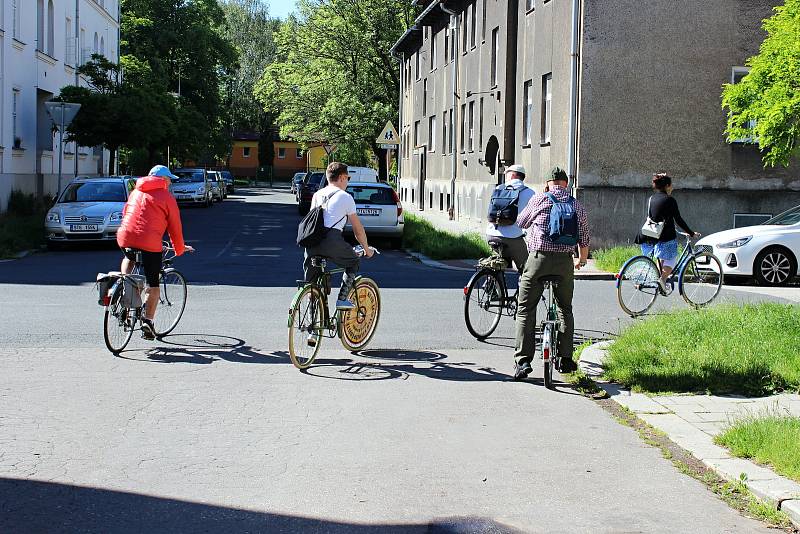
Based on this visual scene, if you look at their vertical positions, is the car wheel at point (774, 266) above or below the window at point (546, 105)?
below

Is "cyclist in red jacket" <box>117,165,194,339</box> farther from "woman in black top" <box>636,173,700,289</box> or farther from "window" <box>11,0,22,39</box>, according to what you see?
"window" <box>11,0,22,39</box>

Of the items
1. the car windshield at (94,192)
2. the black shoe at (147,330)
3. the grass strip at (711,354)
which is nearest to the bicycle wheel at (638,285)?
the grass strip at (711,354)

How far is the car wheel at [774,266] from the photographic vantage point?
58.0ft

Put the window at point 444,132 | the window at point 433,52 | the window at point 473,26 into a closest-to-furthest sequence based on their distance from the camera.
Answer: the window at point 473,26, the window at point 444,132, the window at point 433,52

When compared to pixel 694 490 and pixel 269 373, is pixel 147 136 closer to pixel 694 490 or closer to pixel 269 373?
pixel 269 373

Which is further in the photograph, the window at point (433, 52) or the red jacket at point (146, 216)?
the window at point (433, 52)

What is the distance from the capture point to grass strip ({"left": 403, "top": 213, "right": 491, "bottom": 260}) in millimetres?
21578

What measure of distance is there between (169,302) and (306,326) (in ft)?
6.88

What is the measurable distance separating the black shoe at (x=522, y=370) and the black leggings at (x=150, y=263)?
3.69 m

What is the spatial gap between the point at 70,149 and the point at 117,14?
14125mm

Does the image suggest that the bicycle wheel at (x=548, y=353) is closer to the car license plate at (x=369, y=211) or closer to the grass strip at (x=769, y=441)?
the grass strip at (x=769, y=441)

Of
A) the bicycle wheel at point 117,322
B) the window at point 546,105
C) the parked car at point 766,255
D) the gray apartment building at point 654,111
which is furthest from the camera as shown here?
the window at point 546,105

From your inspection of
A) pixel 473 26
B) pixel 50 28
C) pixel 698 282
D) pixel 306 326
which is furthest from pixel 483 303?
pixel 50 28

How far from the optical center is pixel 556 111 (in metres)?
24.6
